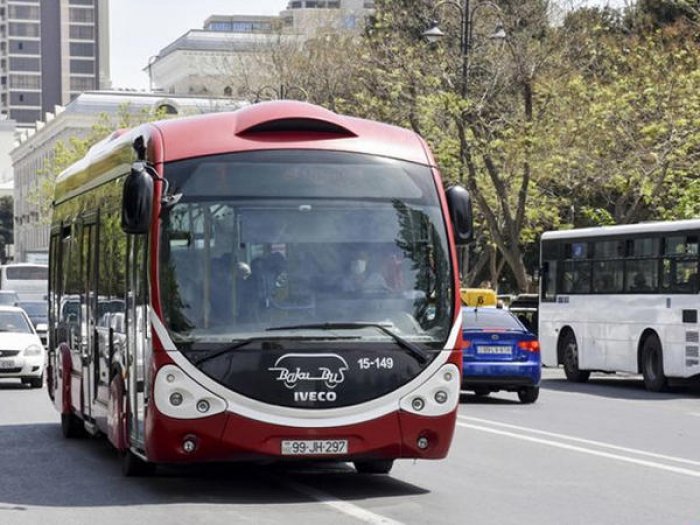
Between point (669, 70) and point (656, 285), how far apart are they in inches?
668

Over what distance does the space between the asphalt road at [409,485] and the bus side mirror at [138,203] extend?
2.01 meters

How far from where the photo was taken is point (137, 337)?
13.4 metres

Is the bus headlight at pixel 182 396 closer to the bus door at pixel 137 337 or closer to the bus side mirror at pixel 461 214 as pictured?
the bus door at pixel 137 337

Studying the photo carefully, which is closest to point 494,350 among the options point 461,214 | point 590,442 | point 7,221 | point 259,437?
point 590,442

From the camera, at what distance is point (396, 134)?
13602 millimetres

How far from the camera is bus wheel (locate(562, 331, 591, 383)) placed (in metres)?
33.4

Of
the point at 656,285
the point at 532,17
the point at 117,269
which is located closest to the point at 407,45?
the point at 532,17

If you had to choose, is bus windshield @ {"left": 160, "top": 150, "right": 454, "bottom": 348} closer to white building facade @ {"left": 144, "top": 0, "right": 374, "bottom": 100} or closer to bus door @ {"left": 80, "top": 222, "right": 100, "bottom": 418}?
bus door @ {"left": 80, "top": 222, "right": 100, "bottom": 418}

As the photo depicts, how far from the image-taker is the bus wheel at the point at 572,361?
33.4 m

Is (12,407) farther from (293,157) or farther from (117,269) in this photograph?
(293,157)

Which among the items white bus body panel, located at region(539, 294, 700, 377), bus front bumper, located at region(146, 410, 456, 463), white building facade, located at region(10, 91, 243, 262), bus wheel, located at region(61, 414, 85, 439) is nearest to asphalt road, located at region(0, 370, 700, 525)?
bus wheel, located at region(61, 414, 85, 439)

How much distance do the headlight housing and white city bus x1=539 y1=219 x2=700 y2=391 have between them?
1014 cm

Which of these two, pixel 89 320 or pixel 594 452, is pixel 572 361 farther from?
pixel 89 320

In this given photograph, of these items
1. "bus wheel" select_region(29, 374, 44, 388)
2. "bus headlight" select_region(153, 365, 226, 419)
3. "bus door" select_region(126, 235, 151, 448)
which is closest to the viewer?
"bus headlight" select_region(153, 365, 226, 419)
